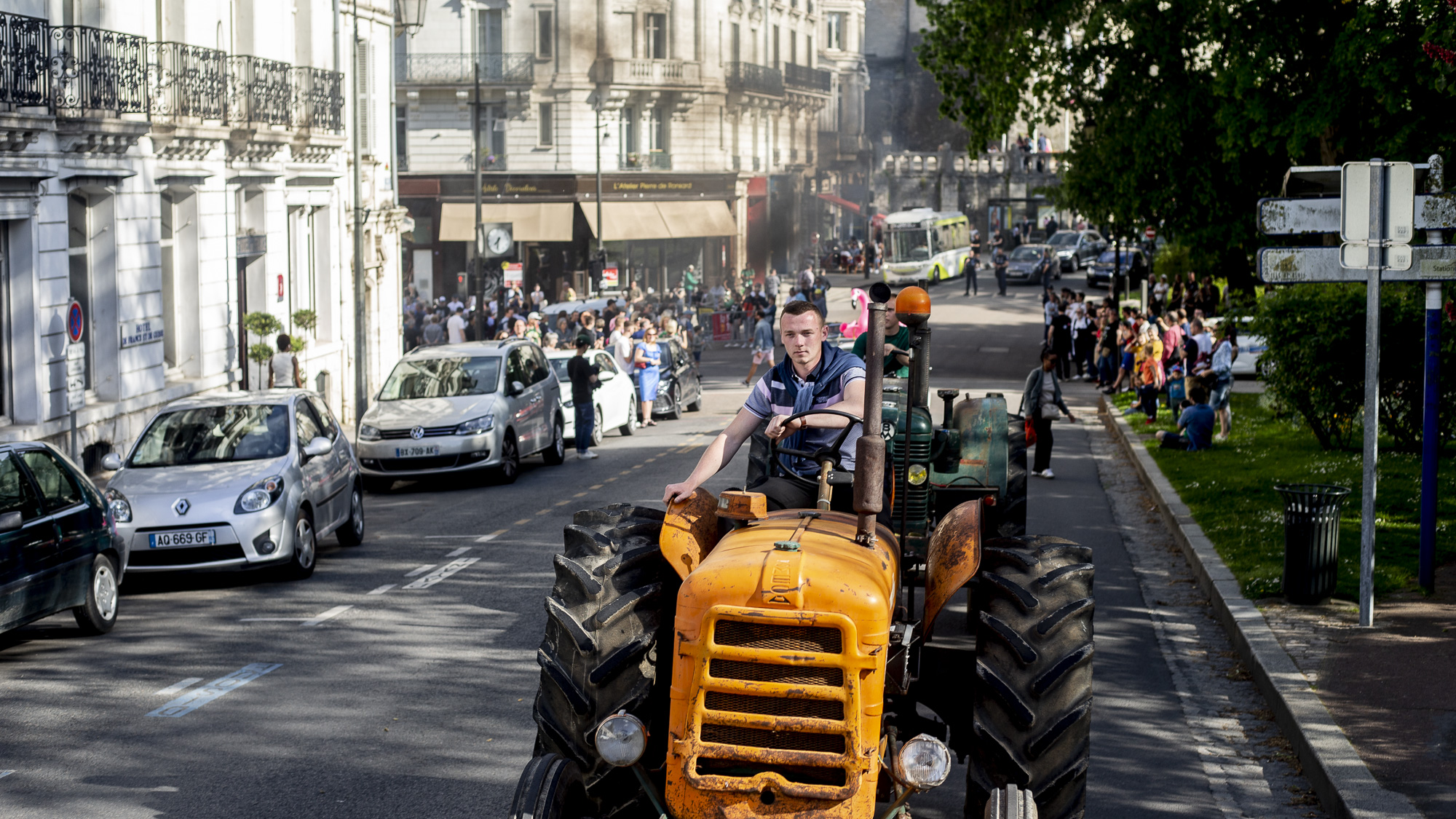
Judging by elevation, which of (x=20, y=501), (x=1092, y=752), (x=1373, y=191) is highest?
(x=1373, y=191)

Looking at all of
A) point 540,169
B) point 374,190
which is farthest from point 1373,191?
point 540,169

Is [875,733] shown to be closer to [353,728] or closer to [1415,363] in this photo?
[353,728]

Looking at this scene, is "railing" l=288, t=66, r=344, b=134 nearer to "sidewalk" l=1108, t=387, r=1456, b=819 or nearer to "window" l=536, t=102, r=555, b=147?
"sidewalk" l=1108, t=387, r=1456, b=819

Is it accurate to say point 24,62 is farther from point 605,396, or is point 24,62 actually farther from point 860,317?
point 860,317

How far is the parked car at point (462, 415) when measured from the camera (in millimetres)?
20984

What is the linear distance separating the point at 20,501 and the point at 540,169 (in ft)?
158

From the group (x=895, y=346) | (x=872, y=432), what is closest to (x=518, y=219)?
(x=895, y=346)

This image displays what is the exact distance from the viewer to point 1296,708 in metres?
9.01

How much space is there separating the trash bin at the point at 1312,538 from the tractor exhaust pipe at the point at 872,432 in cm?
694

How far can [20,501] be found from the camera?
37.9 feet

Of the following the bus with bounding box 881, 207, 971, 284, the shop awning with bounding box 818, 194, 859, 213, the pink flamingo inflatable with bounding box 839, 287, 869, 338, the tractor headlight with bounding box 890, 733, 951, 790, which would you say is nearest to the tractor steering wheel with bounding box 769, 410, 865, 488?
the tractor headlight with bounding box 890, 733, 951, 790

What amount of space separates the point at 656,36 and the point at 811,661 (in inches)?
2333

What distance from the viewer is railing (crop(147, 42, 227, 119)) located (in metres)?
24.0

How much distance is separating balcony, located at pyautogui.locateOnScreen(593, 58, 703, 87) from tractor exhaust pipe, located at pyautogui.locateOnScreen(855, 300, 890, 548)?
181 feet
